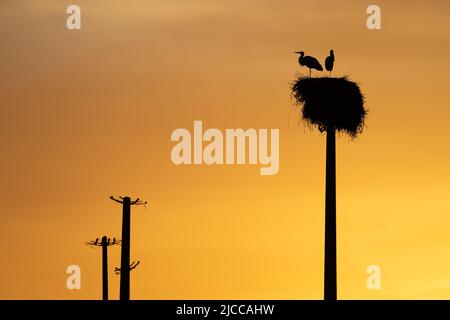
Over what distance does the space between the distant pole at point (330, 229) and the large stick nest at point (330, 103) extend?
175cm

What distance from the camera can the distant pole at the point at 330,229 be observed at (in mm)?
40469

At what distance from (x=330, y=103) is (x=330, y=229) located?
175 inches

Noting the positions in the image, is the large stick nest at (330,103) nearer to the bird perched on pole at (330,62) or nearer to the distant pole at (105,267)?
the bird perched on pole at (330,62)

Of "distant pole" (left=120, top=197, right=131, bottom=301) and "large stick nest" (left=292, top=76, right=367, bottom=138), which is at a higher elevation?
"large stick nest" (left=292, top=76, right=367, bottom=138)

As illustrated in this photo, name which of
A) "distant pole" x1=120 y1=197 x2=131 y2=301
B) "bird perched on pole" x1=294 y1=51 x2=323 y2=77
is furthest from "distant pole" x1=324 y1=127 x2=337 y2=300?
"distant pole" x1=120 y1=197 x2=131 y2=301

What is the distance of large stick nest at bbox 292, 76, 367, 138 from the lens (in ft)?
145

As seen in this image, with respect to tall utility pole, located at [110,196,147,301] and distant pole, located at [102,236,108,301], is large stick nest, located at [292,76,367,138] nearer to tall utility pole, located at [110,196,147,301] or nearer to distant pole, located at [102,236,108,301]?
tall utility pole, located at [110,196,147,301]

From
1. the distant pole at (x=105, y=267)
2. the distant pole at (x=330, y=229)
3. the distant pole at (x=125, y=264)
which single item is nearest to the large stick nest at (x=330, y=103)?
the distant pole at (x=330, y=229)

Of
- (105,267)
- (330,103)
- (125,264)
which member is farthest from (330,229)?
(105,267)

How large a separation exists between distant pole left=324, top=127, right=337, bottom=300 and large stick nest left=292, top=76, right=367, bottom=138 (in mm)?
1752

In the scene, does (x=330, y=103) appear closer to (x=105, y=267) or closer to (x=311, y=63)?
(x=311, y=63)
